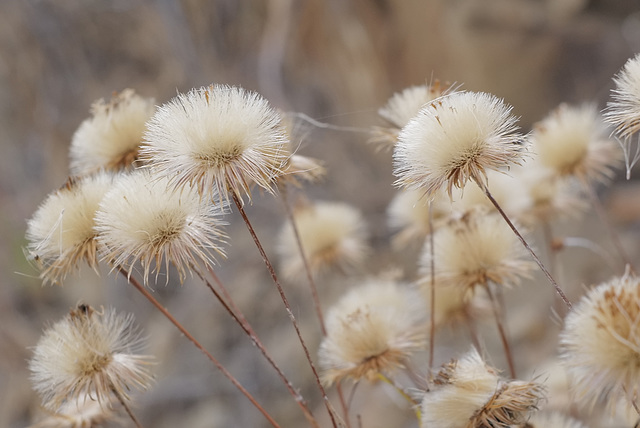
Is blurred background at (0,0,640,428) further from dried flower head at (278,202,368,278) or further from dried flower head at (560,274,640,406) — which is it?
dried flower head at (560,274,640,406)

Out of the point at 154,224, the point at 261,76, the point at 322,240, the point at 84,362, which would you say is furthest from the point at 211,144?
the point at 261,76

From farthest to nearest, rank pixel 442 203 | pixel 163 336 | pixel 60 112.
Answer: pixel 60 112 < pixel 163 336 < pixel 442 203

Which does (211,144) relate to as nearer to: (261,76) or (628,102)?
(628,102)

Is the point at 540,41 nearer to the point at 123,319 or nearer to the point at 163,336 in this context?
the point at 163,336

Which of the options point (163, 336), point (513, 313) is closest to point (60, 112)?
point (163, 336)

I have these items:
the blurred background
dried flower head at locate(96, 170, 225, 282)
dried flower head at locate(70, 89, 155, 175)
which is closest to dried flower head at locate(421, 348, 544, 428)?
dried flower head at locate(96, 170, 225, 282)
